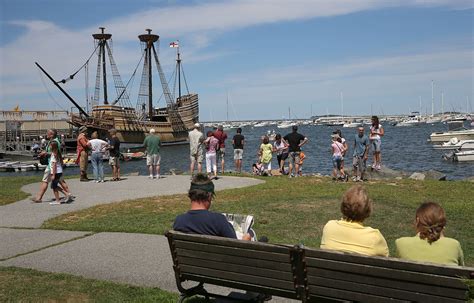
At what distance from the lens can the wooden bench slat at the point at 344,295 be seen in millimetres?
3874

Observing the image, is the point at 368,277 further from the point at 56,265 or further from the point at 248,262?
the point at 56,265

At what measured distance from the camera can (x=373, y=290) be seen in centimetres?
387

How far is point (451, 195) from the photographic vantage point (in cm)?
1296

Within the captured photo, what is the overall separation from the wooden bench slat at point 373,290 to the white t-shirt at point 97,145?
45.8 feet

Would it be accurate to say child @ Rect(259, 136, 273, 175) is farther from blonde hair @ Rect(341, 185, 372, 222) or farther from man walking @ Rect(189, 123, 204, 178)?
blonde hair @ Rect(341, 185, 372, 222)

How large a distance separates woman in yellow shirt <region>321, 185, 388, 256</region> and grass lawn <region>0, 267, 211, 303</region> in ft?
6.01

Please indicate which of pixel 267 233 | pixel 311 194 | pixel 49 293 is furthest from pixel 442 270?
pixel 311 194

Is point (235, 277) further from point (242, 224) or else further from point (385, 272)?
point (385, 272)

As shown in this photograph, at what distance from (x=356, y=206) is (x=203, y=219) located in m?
1.51

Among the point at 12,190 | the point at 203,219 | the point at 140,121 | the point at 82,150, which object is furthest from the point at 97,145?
the point at 140,121

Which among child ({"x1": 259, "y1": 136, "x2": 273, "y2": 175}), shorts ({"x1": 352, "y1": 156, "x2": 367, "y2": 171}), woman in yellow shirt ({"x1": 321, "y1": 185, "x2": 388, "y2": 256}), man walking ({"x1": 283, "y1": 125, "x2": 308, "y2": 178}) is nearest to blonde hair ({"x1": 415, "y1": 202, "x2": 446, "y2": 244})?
woman in yellow shirt ({"x1": 321, "y1": 185, "x2": 388, "y2": 256})

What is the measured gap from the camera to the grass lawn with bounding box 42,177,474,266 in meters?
8.82

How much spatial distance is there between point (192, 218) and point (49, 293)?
198 centimetres

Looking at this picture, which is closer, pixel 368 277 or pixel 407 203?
pixel 368 277
